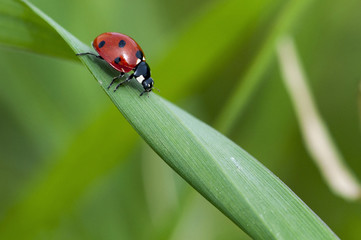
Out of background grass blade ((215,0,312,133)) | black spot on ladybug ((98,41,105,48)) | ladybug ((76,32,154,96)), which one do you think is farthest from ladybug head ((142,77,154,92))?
background grass blade ((215,0,312,133))

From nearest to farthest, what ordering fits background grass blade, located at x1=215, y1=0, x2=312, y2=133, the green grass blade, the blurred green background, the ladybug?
the green grass blade < the ladybug < the blurred green background < background grass blade, located at x1=215, y1=0, x2=312, y2=133

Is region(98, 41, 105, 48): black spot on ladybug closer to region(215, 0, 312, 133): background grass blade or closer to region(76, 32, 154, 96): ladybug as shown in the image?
region(76, 32, 154, 96): ladybug

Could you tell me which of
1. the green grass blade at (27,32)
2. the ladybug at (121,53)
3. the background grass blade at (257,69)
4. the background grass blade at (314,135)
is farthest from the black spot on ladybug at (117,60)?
the background grass blade at (314,135)

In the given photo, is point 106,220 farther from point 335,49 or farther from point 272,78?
point 335,49

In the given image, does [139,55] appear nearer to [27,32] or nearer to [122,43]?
[122,43]

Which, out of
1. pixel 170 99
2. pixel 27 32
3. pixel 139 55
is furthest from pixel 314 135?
pixel 27 32

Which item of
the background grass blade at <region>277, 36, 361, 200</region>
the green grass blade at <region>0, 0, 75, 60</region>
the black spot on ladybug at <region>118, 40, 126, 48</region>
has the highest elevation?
the background grass blade at <region>277, 36, 361, 200</region>

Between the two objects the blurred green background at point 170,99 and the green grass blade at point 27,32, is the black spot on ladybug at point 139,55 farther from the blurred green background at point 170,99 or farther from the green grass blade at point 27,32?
the blurred green background at point 170,99
